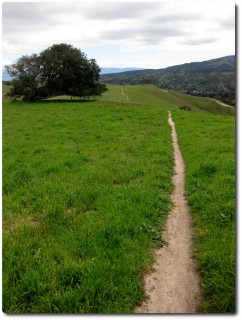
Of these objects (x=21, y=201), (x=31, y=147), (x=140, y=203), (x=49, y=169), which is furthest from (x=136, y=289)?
(x=31, y=147)

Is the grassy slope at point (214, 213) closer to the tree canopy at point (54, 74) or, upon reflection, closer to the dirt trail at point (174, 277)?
the dirt trail at point (174, 277)

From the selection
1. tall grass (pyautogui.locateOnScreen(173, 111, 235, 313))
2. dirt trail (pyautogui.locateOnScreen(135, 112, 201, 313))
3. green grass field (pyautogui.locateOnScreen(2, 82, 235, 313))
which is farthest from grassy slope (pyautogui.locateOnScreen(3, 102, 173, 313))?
tall grass (pyautogui.locateOnScreen(173, 111, 235, 313))

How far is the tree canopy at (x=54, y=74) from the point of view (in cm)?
5381

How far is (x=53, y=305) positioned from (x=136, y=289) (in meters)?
1.68

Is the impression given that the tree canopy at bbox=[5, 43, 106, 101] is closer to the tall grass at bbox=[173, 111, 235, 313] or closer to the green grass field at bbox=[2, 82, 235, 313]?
the green grass field at bbox=[2, 82, 235, 313]

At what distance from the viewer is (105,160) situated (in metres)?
16.0

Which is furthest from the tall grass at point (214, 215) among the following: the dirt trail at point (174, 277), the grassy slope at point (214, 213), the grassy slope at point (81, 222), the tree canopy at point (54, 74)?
the tree canopy at point (54, 74)

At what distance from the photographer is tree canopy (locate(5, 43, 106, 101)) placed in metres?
53.8

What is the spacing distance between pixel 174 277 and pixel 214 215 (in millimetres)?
3048

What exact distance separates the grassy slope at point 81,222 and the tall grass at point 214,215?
42.6 inches

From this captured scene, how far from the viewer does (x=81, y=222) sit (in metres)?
9.16

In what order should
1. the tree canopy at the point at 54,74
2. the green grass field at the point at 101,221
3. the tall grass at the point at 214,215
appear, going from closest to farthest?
the green grass field at the point at 101,221 < the tall grass at the point at 214,215 < the tree canopy at the point at 54,74

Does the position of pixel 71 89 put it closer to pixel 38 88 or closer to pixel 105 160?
pixel 38 88

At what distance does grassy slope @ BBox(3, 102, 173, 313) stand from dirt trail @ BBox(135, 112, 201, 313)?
0.26m
